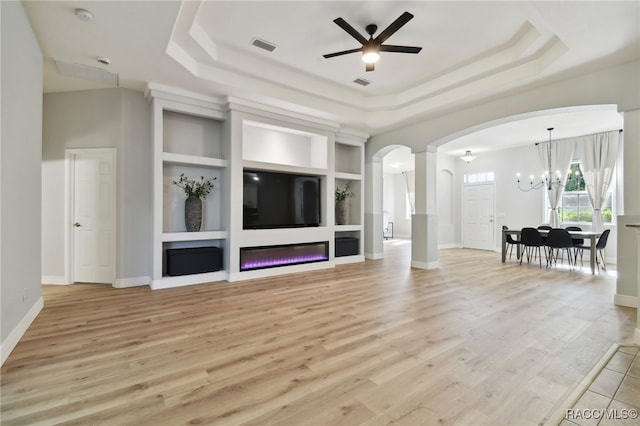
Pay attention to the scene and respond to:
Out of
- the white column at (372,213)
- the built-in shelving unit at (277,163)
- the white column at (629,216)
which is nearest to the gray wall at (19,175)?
the built-in shelving unit at (277,163)

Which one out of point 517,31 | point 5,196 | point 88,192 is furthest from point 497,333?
point 88,192

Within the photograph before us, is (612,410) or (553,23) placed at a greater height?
(553,23)

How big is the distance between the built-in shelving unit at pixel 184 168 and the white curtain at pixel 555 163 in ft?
27.3

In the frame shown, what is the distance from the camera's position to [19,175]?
2.63 meters

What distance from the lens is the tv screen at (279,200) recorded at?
5250 millimetres

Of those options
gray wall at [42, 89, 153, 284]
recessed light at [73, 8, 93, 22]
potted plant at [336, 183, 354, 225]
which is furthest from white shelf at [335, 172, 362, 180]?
recessed light at [73, 8, 93, 22]

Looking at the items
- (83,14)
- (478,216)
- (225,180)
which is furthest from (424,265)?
(83,14)

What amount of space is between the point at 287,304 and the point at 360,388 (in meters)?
1.89

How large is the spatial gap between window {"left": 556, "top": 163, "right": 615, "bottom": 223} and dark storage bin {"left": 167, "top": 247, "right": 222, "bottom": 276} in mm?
8908

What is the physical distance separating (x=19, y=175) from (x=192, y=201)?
7.49 feet

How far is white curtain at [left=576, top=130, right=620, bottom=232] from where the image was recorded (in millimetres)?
6965

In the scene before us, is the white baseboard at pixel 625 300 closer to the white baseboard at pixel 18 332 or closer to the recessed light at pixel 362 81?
the recessed light at pixel 362 81

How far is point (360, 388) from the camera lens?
1878mm

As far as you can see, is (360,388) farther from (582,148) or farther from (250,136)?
(582,148)
